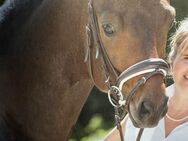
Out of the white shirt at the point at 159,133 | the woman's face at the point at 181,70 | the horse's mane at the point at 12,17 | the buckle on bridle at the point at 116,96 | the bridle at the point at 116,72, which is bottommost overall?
the white shirt at the point at 159,133

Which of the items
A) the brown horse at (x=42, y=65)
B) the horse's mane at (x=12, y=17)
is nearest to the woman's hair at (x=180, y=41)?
the brown horse at (x=42, y=65)

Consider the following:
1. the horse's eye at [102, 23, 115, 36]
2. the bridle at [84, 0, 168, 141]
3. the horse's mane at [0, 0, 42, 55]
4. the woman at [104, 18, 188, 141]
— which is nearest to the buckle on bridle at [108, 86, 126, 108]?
the bridle at [84, 0, 168, 141]

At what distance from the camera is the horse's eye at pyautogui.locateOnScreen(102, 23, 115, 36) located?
3.04 metres

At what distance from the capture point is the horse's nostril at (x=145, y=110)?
9.54ft

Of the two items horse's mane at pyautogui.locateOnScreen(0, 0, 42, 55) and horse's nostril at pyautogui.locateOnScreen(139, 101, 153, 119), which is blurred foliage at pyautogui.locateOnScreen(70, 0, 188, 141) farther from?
horse's nostril at pyautogui.locateOnScreen(139, 101, 153, 119)

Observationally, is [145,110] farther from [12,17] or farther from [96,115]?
[96,115]

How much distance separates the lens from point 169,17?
10.2 ft

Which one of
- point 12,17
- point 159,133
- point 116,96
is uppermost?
point 12,17

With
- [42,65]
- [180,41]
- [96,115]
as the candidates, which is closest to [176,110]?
[180,41]

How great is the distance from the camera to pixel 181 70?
3.49m

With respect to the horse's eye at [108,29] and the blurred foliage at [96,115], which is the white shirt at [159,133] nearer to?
the horse's eye at [108,29]

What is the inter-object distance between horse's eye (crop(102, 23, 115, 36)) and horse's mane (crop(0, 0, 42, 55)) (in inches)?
25.2

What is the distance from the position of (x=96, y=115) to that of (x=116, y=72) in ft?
16.4

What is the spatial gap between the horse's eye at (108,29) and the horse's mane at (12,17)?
639mm
